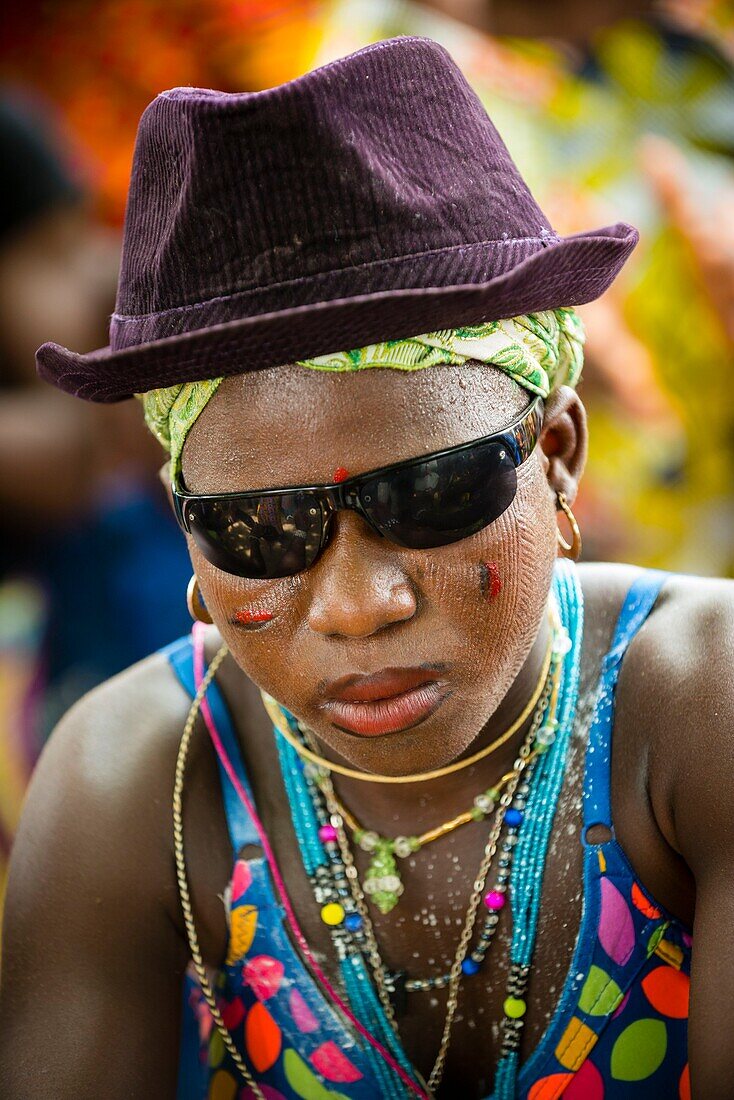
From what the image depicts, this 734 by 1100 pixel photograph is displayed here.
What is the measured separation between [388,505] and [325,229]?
1.18 ft

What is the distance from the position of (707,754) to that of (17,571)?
3221 millimetres

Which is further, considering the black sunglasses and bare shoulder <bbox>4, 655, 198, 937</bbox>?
bare shoulder <bbox>4, 655, 198, 937</bbox>

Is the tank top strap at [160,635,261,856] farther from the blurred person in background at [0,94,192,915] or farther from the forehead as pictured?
the blurred person in background at [0,94,192,915]

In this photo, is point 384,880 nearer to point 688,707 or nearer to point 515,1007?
point 515,1007

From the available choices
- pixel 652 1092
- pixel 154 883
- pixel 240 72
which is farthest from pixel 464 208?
pixel 240 72

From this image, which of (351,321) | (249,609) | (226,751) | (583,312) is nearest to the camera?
(351,321)

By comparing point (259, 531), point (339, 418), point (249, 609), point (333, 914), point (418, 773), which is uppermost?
point (339, 418)

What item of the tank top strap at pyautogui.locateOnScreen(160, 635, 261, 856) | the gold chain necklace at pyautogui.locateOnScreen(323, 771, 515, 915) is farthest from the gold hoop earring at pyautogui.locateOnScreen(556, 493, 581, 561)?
the tank top strap at pyautogui.locateOnScreen(160, 635, 261, 856)

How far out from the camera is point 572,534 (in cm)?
200

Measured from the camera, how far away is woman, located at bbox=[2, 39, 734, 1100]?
5.49 ft

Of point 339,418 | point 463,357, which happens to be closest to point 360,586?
point 339,418

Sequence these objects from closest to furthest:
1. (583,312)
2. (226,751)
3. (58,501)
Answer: (226,751) < (58,501) < (583,312)

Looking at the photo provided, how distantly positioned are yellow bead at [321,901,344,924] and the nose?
22.7 inches

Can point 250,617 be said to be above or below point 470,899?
above
